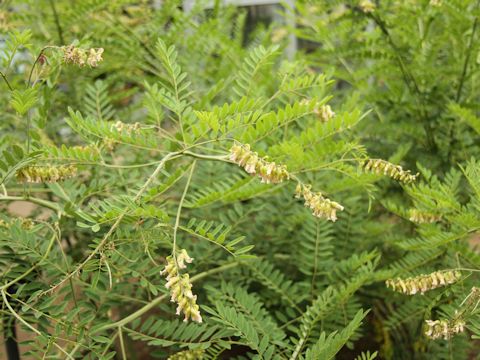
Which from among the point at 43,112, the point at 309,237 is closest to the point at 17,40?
the point at 43,112

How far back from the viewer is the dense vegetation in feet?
2.51

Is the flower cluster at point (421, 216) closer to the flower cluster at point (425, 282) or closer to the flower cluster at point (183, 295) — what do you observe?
the flower cluster at point (425, 282)

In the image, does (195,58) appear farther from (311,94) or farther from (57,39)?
(311,94)

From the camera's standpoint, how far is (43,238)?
0.96 metres

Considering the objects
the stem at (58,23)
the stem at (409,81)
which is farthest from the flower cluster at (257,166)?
the stem at (58,23)

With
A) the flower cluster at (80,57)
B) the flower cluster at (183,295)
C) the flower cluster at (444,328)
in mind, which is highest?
the flower cluster at (80,57)

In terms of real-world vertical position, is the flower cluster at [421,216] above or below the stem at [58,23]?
below

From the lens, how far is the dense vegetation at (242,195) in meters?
0.77

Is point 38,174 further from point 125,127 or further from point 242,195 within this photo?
point 242,195

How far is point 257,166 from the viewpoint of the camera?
0.67 m

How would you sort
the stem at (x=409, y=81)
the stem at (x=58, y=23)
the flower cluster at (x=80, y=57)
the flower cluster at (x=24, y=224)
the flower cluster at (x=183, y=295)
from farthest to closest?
the stem at (x=58, y=23) < the stem at (x=409, y=81) < the flower cluster at (x=24, y=224) < the flower cluster at (x=80, y=57) < the flower cluster at (x=183, y=295)

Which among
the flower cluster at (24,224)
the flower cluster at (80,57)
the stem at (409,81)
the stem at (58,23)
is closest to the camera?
the flower cluster at (80,57)

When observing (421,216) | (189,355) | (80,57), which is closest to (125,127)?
(80,57)

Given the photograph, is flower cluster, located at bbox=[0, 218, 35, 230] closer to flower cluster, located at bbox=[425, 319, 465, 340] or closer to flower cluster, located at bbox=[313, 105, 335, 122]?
flower cluster, located at bbox=[313, 105, 335, 122]
